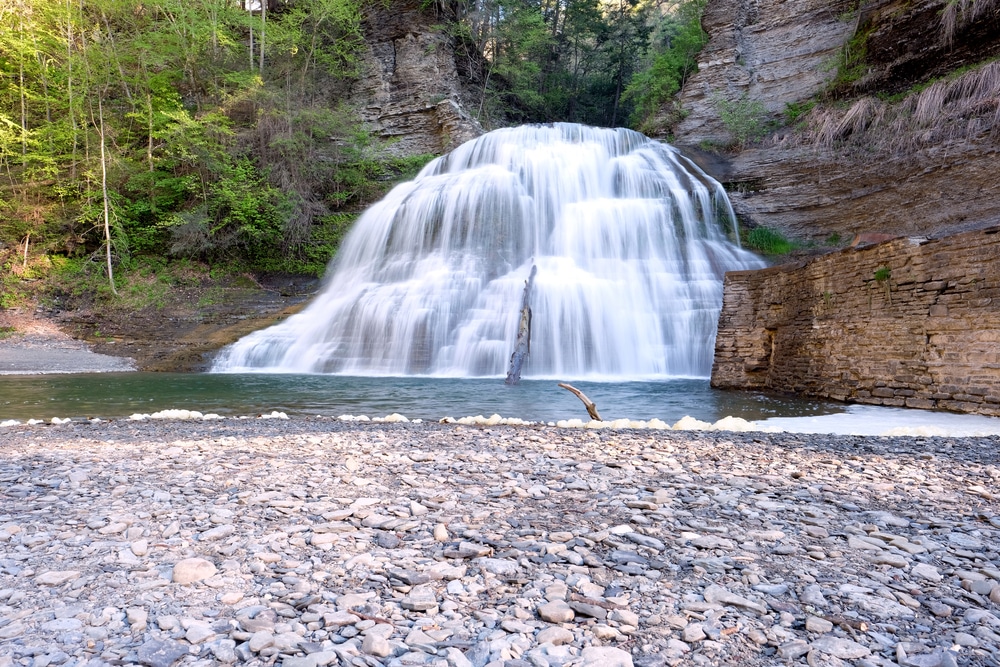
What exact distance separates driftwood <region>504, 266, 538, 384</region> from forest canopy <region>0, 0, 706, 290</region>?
9.03 meters

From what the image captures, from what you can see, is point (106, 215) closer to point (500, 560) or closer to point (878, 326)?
point (500, 560)

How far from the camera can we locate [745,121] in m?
19.2

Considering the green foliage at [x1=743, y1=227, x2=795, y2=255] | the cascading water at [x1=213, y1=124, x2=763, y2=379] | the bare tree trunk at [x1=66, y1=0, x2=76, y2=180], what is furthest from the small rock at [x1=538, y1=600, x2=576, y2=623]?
the bare tree trunk at [x1=66, y1=0, x2=76, y2=180]

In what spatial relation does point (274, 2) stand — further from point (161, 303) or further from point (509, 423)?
point (509, 423)

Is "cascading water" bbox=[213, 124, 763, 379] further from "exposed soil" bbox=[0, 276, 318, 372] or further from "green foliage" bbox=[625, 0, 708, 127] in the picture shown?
"green foliage" bbox=[625, 0, 708, 127]

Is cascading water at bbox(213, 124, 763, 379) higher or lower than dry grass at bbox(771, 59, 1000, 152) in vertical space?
lower

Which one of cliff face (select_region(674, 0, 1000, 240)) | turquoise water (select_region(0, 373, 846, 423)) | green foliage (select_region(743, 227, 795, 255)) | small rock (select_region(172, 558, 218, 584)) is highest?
cliff face (select_region(674, 0, 1000, 240))

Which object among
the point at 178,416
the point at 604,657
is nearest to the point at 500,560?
the point at 604,657

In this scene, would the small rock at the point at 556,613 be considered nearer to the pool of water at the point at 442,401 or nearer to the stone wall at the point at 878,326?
the pool of water at the point at 442,401

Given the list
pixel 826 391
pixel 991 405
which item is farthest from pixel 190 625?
pixel 826 391

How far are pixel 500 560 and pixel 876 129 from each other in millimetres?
16978

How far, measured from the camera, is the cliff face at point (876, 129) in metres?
12.6

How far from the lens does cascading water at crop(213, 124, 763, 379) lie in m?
12.7

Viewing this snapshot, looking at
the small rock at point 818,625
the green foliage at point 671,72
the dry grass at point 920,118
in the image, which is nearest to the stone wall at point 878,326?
the small rock at point 818,625
